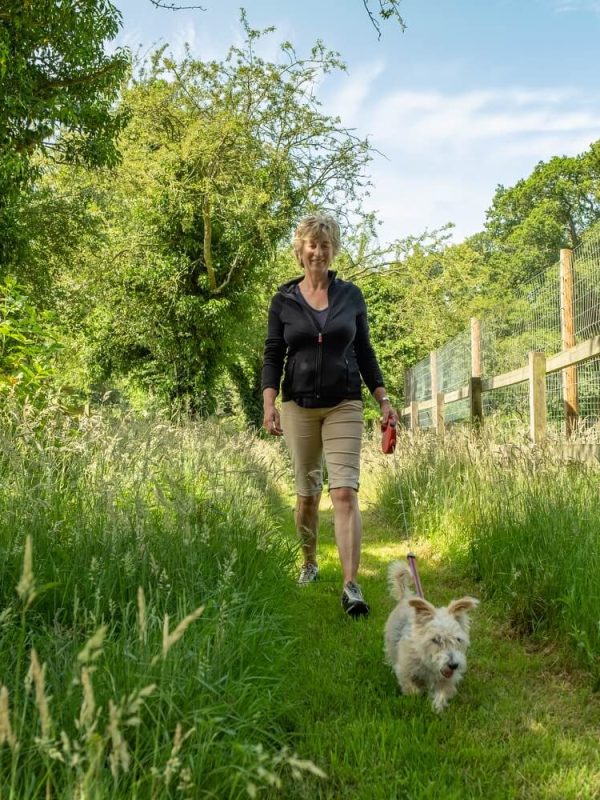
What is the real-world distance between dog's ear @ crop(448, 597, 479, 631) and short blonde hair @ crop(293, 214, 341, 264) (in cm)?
250

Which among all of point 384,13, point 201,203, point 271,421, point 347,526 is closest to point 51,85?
point 201,203

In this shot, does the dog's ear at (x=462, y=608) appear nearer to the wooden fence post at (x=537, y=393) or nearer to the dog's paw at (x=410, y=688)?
the dog's paw at (x=410, y=688)

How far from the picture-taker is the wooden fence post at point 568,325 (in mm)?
7852

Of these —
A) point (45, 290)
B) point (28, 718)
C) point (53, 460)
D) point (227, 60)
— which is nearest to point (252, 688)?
point (28, 718)

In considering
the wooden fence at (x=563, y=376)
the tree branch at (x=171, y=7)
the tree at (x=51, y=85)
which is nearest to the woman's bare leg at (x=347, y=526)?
the wooden fence at (x=563, y=376)

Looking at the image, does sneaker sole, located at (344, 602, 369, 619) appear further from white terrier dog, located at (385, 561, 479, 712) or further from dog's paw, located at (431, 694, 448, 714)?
dog's paw, located at (431, 694, 448, 714)

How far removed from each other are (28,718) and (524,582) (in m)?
3.02

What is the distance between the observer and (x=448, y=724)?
9.52 ft

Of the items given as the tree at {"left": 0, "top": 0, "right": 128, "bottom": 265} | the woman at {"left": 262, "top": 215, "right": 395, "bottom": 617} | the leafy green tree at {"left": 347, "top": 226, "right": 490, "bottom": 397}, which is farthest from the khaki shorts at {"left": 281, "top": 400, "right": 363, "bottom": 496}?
the leafy green tree at {"left": 347, "top": 226, "right": 490, "bottom": 397}

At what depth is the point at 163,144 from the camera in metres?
20.4

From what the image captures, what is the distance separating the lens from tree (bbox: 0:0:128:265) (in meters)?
12.6

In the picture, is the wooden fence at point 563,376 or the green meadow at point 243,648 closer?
the green meadow at point 243,648

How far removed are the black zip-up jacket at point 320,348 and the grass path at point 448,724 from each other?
4.57 feet

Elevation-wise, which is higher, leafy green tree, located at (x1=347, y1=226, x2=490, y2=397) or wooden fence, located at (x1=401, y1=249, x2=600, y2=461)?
leafy green tree, located at (x1=347, y1=226, x2=490, y2=397)
